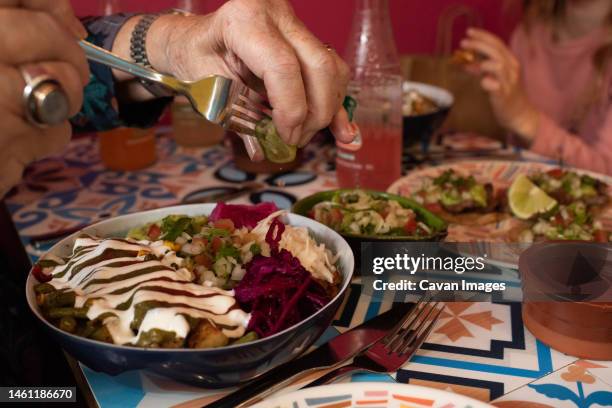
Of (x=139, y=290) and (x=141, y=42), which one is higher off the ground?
(x=141, y=42)

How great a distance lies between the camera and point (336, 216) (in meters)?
1.13

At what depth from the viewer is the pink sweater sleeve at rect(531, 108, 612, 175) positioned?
1.85 meters

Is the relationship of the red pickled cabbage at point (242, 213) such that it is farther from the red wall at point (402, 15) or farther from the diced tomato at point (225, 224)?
the red wall at point (402, 15)

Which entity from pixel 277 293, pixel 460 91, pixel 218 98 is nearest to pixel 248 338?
pixel 277 293

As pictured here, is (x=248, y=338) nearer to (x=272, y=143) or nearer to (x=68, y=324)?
(x=68, y=324)

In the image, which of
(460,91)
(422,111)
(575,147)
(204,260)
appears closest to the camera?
(204,260)

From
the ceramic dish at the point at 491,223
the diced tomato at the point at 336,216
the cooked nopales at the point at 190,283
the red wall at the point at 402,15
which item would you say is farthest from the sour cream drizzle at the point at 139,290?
the red wall at the point at 402,15

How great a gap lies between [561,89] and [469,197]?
56.9 inches

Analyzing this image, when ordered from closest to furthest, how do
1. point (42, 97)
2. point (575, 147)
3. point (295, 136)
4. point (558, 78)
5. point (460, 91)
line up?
point (42, 97), point (295, 136), point (575, 147), point (558, 78), point (460, 91)

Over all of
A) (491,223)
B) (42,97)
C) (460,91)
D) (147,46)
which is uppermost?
(42,97)

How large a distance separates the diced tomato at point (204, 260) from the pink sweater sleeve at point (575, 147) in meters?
1.34

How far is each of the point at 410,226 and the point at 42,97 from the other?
2.30 ft

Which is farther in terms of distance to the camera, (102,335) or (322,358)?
(322,358)

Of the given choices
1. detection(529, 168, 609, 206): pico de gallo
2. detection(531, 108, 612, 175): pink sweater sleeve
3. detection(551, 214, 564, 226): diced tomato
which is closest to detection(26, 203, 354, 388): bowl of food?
detection(551, 214, 564, 226): diced tomato
